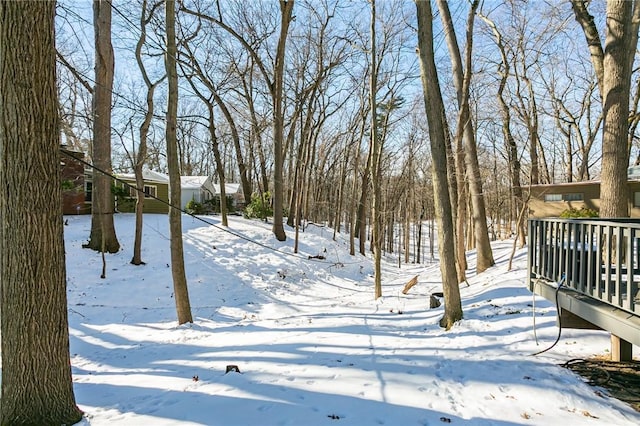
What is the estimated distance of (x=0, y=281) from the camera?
3205 millimetres

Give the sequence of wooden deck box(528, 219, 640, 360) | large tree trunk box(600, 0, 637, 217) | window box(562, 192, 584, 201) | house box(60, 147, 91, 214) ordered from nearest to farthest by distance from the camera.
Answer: wooden deck box(528, 219, 640, 360), large tree trunk box(600, 0, 637, 217), house box(60, 147, 91, 214), window box(562, 192, 584, 201)

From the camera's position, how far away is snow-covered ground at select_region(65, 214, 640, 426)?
3303 millimetres

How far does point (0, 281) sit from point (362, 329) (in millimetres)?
5001

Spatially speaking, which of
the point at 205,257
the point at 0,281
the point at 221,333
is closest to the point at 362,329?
the point at 221,333

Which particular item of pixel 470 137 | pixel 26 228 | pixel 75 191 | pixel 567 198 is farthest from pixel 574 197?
pixel 75 191

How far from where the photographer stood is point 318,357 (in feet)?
16.3

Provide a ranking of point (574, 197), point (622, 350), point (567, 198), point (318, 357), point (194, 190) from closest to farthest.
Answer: point (622, 350), point (318, 357), point (574, 197), point (567, 198), point (194, 190)

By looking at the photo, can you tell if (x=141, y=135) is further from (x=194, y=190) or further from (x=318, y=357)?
(x=194, y=190)

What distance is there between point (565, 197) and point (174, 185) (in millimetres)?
18293

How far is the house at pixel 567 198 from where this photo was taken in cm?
1575

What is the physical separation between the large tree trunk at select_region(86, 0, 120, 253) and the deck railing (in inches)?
466

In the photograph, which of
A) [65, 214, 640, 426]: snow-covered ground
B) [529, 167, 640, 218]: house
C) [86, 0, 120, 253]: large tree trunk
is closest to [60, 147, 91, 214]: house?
[86, 0, 120, 253]: large tree trunk

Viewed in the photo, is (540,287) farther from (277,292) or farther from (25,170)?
(277,292)

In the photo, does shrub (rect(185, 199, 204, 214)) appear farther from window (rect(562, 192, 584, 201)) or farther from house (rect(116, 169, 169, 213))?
window (rect(562, 192, 584, 201))
